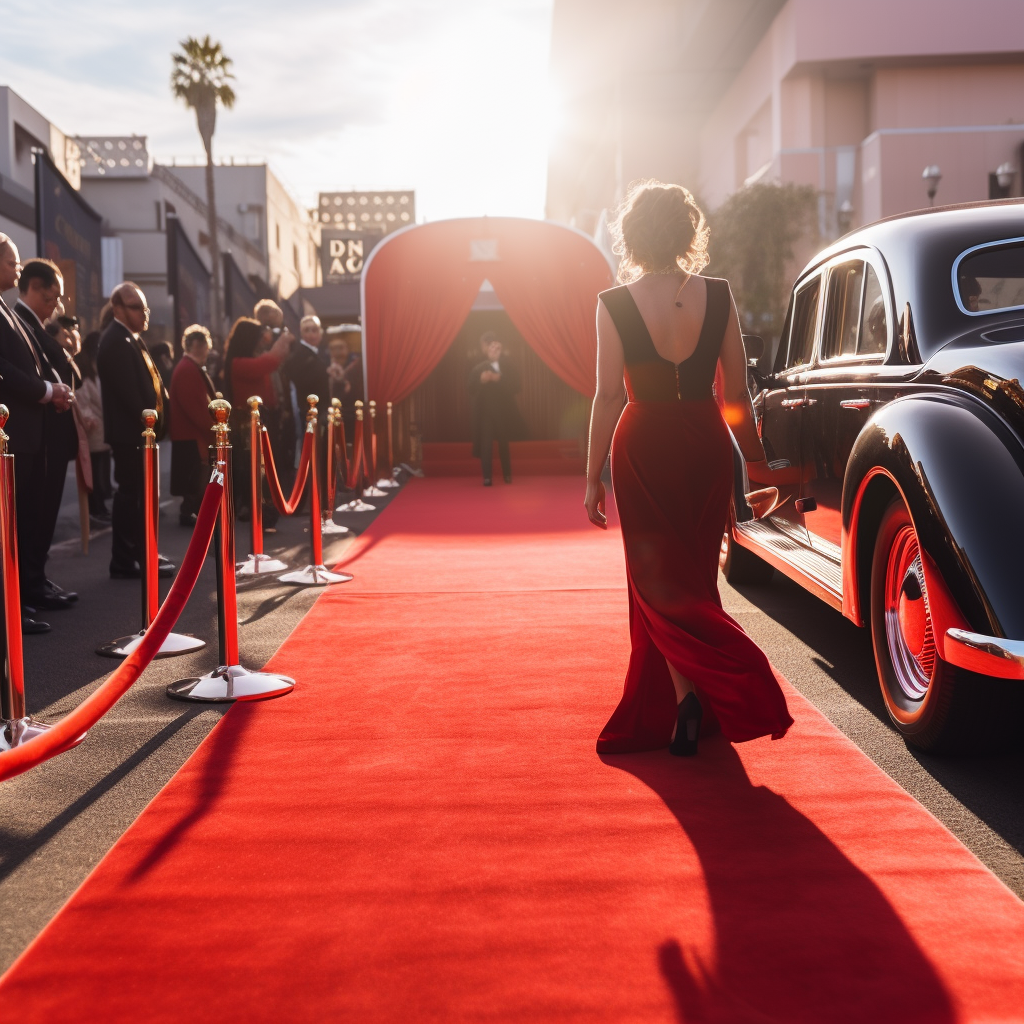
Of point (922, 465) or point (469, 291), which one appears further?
point (469, 291)

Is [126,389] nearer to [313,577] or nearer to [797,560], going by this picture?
[313,577]

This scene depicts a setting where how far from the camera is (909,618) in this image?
3.51 metres

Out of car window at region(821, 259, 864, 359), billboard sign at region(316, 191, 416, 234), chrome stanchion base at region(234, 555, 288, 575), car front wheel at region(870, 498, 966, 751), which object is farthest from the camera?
billboard sign at region(316, 191, 416, 234)

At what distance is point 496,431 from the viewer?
45.0 feet

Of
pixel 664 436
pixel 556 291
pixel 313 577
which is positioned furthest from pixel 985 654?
pixel 556 291

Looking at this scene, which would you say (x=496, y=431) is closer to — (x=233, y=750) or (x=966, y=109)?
(x=233, y=750)

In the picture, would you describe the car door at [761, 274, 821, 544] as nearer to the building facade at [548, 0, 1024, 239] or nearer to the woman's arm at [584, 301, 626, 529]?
the woman's arm at [584, 301, 626, 529]

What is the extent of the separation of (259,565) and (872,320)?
462 centimetres

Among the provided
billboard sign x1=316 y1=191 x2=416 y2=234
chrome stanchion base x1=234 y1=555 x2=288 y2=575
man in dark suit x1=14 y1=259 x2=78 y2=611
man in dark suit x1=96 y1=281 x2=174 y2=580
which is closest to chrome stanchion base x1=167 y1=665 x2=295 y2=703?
man in dark suit x1=14 y1=259 x2=78 y2=611

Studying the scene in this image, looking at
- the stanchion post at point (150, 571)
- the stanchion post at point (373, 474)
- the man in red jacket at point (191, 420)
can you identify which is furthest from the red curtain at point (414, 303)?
the stanchion post at point (150, 571)

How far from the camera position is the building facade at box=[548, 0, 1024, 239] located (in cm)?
2152

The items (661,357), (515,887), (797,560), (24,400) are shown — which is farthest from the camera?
(24,400)

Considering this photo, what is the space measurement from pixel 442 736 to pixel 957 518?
183 cm

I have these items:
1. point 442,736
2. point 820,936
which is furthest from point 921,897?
point 442,736
